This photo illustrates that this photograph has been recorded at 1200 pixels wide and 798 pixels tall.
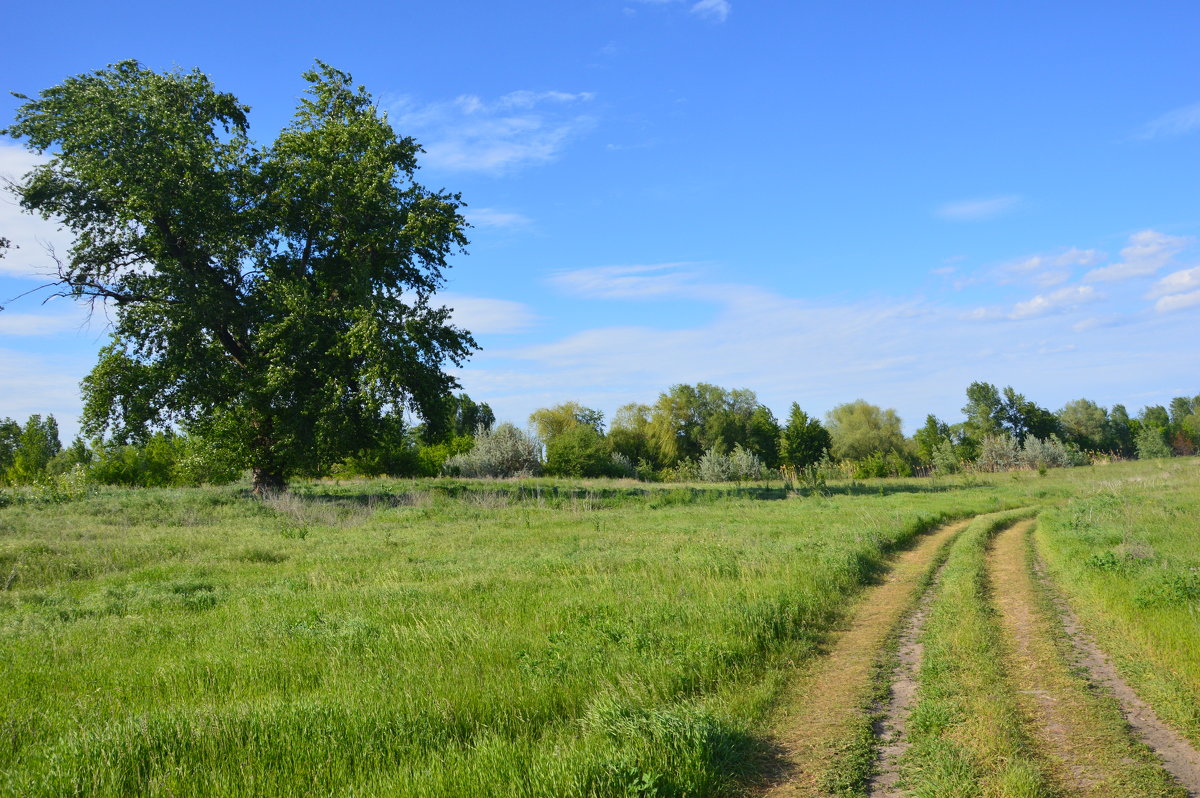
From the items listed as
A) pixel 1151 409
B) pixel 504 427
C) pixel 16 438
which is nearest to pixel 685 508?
pixel 504 427

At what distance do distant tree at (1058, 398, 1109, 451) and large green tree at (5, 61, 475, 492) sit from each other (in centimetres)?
9588

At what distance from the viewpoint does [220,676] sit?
6.95 meters

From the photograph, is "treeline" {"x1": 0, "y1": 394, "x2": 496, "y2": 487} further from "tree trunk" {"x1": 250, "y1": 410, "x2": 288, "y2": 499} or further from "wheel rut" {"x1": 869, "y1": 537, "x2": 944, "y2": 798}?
"wheel rut" {"x1": 869, "y1": 537, "x2": 944, "y2": 798}

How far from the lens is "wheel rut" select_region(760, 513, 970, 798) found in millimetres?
5142

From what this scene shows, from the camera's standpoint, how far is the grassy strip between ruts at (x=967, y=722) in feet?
15.6

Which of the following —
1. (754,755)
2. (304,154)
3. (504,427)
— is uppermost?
(304,154)

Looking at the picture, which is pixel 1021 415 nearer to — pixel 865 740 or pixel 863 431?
pixel 863 431

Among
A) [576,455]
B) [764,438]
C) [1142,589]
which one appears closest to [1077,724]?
[1142,589]

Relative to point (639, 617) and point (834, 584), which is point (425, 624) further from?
point (834, 584)

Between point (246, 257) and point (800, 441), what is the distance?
53.3 meters

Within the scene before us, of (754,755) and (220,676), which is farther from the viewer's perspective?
(220,676)

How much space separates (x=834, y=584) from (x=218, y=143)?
27654 millimetres

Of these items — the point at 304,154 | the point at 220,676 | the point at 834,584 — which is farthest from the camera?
the point at 304,154

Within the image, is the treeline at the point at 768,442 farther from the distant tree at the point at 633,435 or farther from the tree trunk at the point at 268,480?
the tree trunk at the point at 268,480
